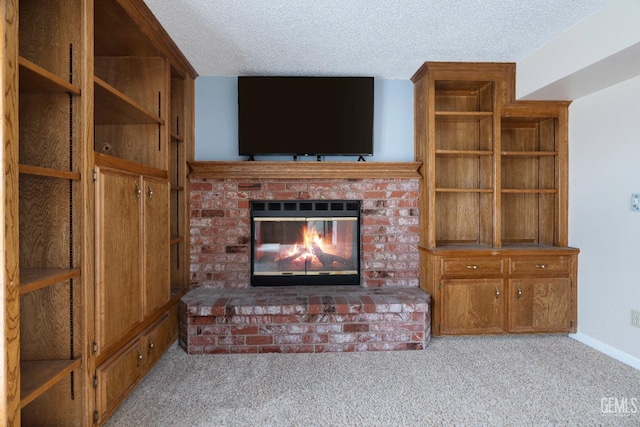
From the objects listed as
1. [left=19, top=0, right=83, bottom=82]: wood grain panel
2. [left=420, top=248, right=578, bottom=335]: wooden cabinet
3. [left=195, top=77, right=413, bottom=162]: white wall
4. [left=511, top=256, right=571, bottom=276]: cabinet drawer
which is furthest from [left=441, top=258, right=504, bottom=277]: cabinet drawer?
[left=19, top=0, right=83, bottom=82]: wood grain panel

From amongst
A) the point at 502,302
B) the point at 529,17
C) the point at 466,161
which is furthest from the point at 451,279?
the point at 529,17

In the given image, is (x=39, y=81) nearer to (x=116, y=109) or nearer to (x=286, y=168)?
(x=116, y=109)

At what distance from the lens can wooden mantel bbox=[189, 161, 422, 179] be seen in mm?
3109

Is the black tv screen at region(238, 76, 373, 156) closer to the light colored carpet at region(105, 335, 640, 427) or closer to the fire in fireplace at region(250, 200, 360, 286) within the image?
the fire in fireplace at region(250, 200, 360, 286)

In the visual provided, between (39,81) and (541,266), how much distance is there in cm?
354

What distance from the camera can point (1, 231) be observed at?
1.22m

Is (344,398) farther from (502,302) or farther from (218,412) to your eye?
(502,302)

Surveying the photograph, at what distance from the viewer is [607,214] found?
2746mm

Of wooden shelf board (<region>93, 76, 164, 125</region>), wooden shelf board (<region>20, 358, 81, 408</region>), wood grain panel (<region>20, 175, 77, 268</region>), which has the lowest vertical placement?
wooden shelf board (<region>20, 358, 81, 408</region>)

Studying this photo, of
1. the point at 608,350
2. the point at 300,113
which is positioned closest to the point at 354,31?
the point at 300,113

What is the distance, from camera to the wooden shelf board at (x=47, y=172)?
1.34 meters

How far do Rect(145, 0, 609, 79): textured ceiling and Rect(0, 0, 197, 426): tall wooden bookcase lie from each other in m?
0.41

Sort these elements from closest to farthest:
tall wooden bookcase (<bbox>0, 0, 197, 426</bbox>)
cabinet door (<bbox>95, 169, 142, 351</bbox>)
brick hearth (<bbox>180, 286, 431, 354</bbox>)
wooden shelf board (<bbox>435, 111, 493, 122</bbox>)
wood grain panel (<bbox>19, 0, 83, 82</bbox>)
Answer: tall wooden bookcase (<bbox>0, 0, 197, 426</bbox>) < wood grain panel (<bbox>19, 0, 83, 82</bbox>) < cabinet door (<bbox>95, 169, 142, 351</bbox>) < brick hearth (<bbox>180, 286, 431, 354</bbox>) < wooden shelf board (<bbox>435, 111, 493, 122</bbox>)

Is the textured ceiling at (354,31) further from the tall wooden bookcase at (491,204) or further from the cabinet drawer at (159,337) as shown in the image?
the cabinet drawer at (159,337)
